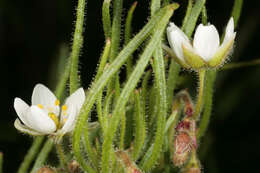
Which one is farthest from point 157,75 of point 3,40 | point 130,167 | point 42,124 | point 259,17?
point 3,40

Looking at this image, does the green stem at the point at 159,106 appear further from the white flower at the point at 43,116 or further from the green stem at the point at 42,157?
the green stem at the point at 42,157

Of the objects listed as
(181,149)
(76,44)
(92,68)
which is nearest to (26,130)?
(76,44)

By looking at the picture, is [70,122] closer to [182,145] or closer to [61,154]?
[61,154]

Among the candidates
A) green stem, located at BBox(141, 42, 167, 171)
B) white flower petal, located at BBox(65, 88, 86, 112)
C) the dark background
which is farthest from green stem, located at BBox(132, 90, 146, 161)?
the dark background

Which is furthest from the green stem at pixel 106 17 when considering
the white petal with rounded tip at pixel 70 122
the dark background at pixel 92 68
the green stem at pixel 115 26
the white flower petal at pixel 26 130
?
the dark background at pixel 92 68

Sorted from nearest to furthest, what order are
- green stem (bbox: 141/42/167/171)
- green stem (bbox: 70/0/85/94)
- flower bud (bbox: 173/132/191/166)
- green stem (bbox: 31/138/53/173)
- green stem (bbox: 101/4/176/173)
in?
1. green stem (bbox: 101/4/176/173)
2. green stem (bbox: 141/42/167/171)
3. green stem (bbox: 70/0/85/94)
4. flower bud (bbox: 173/132/191/166)
5. green stem (bbox: 31/138/53/173)

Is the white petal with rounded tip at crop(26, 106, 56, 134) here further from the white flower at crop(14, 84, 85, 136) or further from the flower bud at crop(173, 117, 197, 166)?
the flower bud at crop(173, 117, 197, 166)
